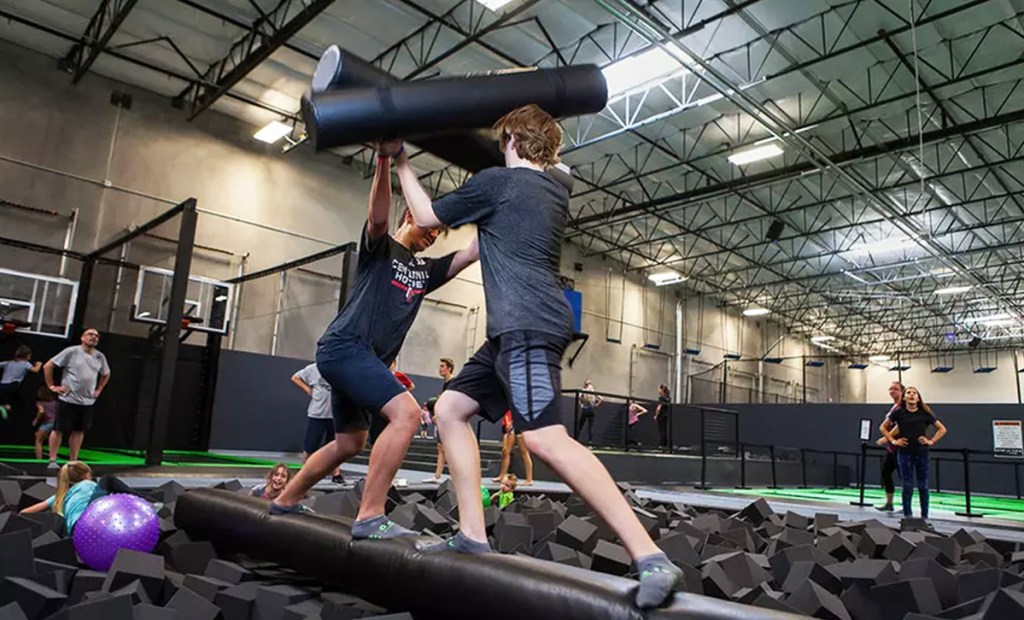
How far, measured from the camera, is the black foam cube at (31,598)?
1654mm

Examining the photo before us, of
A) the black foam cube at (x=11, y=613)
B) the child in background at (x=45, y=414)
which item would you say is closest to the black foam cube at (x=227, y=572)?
the black foam cube at (x=11, y=613)

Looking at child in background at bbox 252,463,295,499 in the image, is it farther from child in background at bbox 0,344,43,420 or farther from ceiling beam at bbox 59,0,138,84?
ceiling beam at bbox 59,0,138,84

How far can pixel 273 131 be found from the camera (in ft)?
37.0

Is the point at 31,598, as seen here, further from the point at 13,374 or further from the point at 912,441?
the point at 13,374

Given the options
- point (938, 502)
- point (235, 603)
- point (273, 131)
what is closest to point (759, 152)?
point (938, 502)

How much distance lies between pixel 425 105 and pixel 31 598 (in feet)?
5.16

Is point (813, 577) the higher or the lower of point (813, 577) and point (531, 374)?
the lower

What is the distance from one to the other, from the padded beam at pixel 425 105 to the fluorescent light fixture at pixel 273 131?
32.5ft

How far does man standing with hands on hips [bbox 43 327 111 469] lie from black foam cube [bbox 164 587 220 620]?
17.1 ft

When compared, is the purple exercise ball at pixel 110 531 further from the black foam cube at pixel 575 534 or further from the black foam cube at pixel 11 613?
the black foam cube at pixel 575 534

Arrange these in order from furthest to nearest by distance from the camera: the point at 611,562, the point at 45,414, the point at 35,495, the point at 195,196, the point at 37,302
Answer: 1. the point at 195,196
2. the point at 37,302
3. the point at 45,414
4. the point at 35,495
5. the point at 611,562

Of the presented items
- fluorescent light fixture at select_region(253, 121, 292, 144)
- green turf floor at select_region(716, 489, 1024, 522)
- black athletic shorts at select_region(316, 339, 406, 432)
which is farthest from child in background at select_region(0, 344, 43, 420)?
green turf floor at select_region(716, 489, 1024, 522)

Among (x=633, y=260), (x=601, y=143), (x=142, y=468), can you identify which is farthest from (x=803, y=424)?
(x=142, y=468)

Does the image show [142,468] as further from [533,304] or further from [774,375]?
[774,375]
